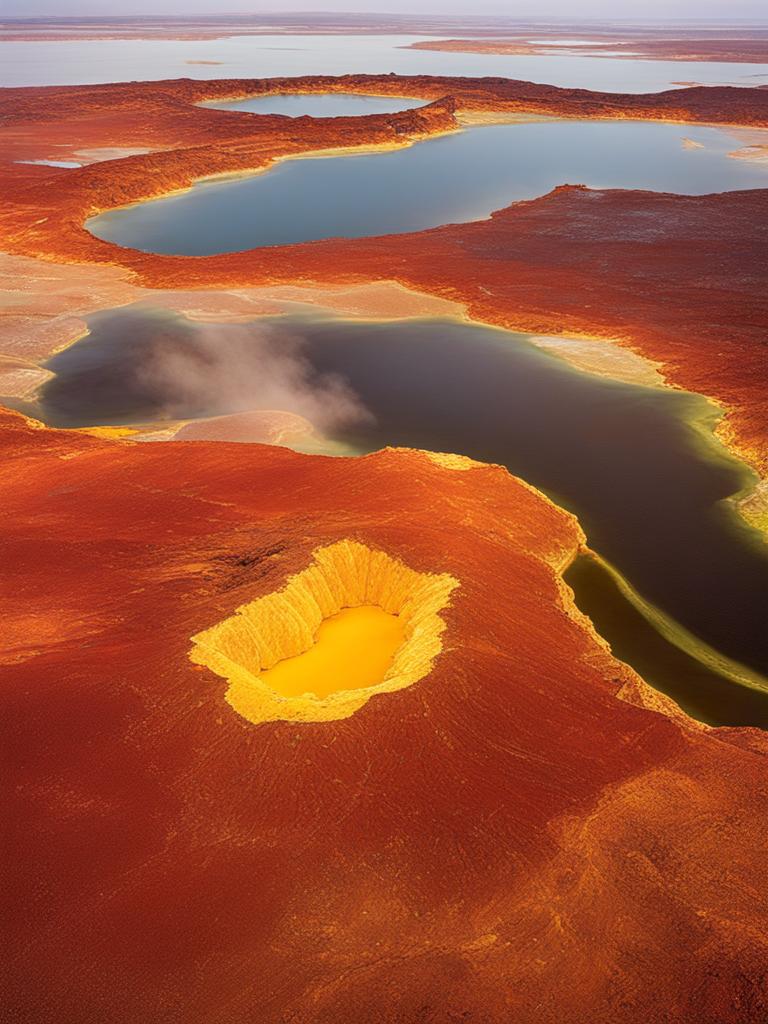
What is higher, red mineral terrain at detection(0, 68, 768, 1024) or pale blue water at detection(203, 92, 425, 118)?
pale blue water at detection(203, 92, 425, 118)

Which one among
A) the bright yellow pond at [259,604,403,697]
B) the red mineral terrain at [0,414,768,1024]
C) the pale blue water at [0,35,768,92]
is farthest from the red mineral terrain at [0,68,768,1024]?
the pale blue water at [0,35,768,92]

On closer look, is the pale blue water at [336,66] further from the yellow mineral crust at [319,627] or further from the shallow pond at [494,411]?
the yellow mineral crust at [319,627]

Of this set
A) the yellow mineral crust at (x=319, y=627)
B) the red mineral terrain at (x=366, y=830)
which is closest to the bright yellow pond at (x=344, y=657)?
the yellow mineral crust at (x=319, y=627)

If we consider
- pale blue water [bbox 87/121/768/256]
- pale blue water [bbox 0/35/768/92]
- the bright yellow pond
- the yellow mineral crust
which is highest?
pale blue water [bbox 0/35/768/92]

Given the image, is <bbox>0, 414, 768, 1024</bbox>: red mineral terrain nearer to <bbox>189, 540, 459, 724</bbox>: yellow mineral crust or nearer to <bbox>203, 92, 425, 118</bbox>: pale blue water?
<bbox>189, 540, 459, 724</bbox>: yellow mineral crust

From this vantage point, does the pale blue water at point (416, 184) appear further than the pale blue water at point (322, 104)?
No

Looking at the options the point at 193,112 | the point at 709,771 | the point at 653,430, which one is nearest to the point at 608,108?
the point at 193,112
